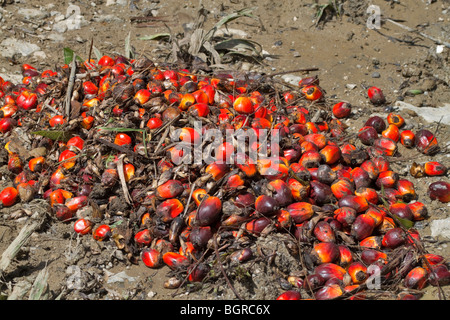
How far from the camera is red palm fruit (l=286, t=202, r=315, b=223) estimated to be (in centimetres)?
319

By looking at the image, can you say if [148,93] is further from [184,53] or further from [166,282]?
[166,282]

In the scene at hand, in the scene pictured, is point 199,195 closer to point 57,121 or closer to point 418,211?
point 57,121

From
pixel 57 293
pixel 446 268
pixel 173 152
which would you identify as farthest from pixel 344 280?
pixel 57 293

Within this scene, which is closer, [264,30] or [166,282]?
[166,282]

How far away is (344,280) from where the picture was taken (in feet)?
9.58

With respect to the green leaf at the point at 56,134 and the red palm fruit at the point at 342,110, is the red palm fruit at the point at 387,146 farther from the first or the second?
the green leaf at the point at 56,134

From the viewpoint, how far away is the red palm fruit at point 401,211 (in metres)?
3.36

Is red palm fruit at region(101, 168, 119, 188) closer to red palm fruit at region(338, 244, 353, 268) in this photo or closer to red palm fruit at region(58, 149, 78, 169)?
red palm fruit at region(58, 149, 78, 169)

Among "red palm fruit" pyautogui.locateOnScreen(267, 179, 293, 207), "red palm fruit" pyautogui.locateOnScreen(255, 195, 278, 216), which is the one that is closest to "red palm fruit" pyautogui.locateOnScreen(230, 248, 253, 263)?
"red palm fruit" pyautogui.locateOnScreen(255, 195, 278, 216)

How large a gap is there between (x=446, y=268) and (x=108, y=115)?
119 inches

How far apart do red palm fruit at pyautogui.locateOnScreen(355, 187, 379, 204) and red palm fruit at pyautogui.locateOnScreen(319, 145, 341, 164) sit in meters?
0.38

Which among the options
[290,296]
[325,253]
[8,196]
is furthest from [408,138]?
[8,196]

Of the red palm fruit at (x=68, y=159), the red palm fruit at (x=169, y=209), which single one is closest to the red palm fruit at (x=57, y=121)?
the red palm fruit at (x=68, y=159)

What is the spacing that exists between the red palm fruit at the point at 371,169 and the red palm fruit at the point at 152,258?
6.41 ft
